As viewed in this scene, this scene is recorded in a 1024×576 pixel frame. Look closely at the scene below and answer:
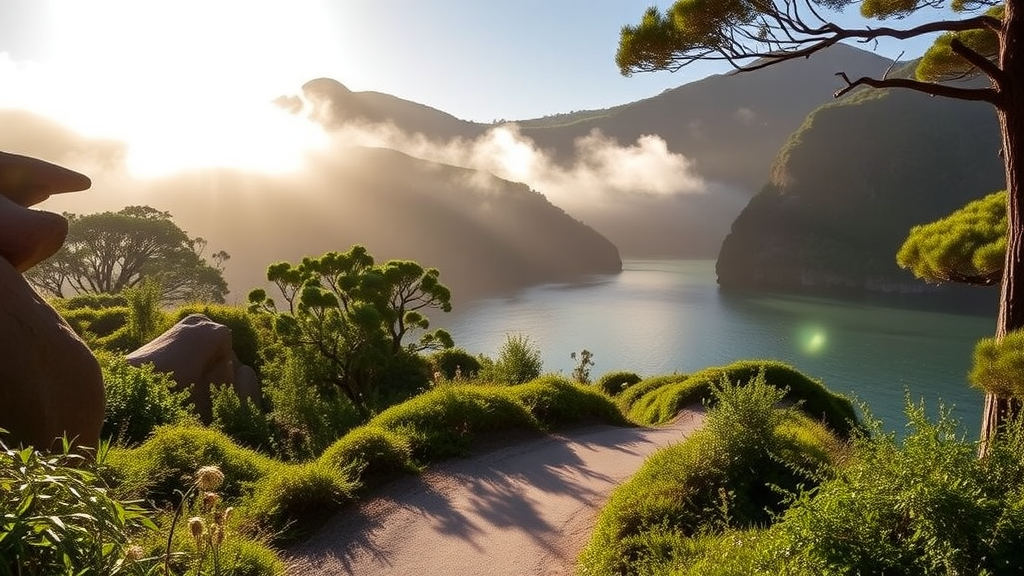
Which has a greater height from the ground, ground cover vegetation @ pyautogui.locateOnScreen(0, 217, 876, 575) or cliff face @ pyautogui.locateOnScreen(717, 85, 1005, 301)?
cliff face @ pyautogui.locateOnScreen(717, 85, 1005, 301)

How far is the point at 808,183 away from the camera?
5261 inches

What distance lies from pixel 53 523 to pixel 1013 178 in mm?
8625

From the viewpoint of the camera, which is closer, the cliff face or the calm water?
the calm water

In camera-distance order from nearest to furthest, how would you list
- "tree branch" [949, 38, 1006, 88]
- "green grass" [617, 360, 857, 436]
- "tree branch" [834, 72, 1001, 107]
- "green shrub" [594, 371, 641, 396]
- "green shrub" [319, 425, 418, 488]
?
"tree branch" [949, 38, 1006, 88]
"tree branch" [834, 72, 1001, 107]
"green shrub" [319, 425, 418, 488]
"green grass" [617, 360, 857, 436]
"green shrub" [594, 371, 641, 396]

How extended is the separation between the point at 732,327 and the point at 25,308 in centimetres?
6915

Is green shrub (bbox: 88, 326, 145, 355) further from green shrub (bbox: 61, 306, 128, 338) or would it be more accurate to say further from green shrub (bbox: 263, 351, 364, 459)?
green shrub (bbox: 263, 351, 364, 459)

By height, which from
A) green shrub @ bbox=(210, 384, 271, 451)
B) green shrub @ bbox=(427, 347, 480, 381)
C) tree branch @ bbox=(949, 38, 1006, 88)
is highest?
tree branch @ bbox=(949, 38, 1006, 88)

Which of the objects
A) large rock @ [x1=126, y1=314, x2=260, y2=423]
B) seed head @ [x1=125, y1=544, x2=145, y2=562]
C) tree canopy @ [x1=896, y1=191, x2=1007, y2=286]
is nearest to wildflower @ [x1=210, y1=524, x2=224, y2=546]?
seed head @ [x1=125, y1=544, x2=145, y2=562]

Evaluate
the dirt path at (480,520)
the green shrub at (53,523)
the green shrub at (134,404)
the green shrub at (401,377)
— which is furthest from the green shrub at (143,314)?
the green shrub at (53,523)

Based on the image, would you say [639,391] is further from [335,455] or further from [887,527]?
[887,527]

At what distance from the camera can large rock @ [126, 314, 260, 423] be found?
1544 centimetres

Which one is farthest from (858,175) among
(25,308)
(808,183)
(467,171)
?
(25,308)

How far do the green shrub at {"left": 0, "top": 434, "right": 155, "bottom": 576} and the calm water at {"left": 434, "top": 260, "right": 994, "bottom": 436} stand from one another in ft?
112

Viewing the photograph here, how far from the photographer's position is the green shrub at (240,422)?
12.8 meters
